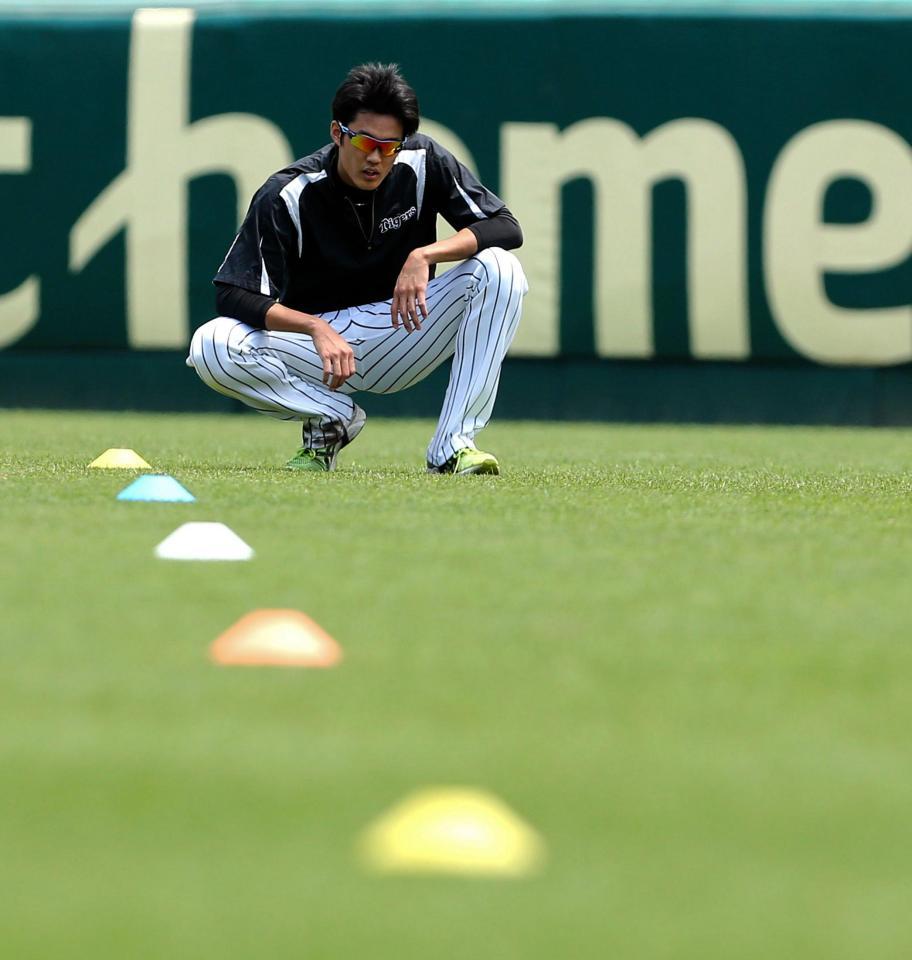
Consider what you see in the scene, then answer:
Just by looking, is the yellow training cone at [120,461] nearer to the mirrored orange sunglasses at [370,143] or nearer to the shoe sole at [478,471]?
the shoe sole at [478,471]

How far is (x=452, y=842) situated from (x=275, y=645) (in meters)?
0.94

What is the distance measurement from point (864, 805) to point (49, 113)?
1002 centimetres

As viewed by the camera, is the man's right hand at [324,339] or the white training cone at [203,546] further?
the man's right hand at [324,339]

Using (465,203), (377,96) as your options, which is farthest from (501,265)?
(377,96)

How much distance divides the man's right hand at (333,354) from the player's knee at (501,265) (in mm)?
557

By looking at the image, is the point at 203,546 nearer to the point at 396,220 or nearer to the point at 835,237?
the point at 396,220

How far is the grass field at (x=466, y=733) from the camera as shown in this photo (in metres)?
1.54

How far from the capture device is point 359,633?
9.16 feet

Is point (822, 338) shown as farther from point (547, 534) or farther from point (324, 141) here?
point (547, 534)

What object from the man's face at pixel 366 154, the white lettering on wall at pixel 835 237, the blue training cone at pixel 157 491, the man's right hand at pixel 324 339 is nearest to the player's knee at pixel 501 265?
the man's face at pixel 366 154

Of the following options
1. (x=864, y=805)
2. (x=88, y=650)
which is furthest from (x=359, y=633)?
(x=864, y=805)

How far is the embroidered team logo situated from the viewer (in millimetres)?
5785

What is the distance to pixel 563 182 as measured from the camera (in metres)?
10.9

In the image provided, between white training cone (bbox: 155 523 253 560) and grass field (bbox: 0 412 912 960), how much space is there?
7cm
